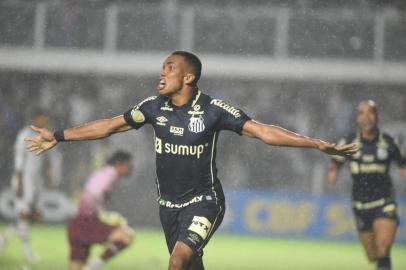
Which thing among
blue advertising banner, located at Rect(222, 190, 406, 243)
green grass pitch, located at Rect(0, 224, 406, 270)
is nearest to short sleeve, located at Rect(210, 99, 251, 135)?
green grass pitch, located at Rect(0, 224, 406, 270)

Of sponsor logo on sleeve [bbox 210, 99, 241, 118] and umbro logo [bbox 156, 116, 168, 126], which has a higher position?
sponsor logo on sleeve [bbox 210, 99, 241, 118]

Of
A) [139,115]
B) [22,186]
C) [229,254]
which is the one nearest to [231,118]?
[139,115]

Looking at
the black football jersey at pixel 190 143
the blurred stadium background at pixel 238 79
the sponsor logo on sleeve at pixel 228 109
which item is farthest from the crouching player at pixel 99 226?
the blurred stadium background at pixel 238 79

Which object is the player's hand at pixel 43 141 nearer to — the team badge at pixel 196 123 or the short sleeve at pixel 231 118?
the team badge at pixel 196 123

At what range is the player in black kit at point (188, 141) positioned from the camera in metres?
7.37

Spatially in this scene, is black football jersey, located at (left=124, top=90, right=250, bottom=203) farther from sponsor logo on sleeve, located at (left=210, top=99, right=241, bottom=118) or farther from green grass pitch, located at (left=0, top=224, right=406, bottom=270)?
green grass pitch, located at (left=0, top=224, right=406, bottom=270)

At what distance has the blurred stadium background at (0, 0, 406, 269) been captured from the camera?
17.2m

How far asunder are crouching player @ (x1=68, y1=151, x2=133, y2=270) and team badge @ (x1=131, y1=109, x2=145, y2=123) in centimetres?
277

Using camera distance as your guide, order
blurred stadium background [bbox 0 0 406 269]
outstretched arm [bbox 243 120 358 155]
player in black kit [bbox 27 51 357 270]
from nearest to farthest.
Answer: outstretched arm [bbox 243 120 358 155]
player in black kit [bbox 27 51 357 270]
blurred stadium background [bbox 0 0 406 269]

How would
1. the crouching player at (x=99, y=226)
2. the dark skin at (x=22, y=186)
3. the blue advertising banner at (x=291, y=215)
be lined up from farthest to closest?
the blue advertising banner at (x=291, y=215)
the dark skin at (x=22, y=186)
the crouching player at (x=99, y=226)

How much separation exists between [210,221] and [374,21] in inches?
485

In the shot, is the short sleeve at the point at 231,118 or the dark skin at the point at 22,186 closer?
the short sleeve at the point at 231,118

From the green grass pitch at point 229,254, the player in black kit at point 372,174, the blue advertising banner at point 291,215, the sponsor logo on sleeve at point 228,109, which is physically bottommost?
the green grass pitch at point 229,254

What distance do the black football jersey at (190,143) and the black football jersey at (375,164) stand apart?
3.38 meters
